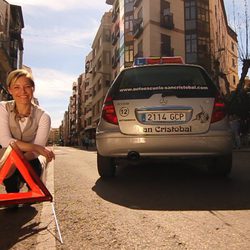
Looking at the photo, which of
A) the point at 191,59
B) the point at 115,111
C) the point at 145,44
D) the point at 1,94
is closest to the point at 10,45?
the point at 1,94

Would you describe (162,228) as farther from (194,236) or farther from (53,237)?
(53,237)

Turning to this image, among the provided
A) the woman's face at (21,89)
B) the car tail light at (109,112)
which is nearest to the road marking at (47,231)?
the woman's face at (21,89)

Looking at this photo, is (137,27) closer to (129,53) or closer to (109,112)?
(129,53)

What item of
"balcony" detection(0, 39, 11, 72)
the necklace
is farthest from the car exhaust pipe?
"balcony" detection(0, 39, 11, 72)

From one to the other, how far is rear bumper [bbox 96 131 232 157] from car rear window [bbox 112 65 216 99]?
1.87 ft

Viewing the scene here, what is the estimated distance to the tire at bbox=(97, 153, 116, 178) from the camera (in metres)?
5.32

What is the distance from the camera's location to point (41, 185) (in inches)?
109

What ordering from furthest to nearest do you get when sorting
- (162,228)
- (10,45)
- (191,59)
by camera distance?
(10,45) → (191,59) → (162,228)

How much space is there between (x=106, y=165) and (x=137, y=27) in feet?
116

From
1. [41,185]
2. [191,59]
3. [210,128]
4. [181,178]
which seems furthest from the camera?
[191,59]

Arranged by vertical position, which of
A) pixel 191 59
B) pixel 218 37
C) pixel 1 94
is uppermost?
pixel 218 37

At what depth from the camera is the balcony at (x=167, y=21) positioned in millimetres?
36625

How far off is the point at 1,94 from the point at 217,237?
37239mm

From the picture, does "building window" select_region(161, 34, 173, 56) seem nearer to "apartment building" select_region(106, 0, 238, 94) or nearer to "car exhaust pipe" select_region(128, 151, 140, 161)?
"apartment building" select_region(106, 0, 238, 94)
